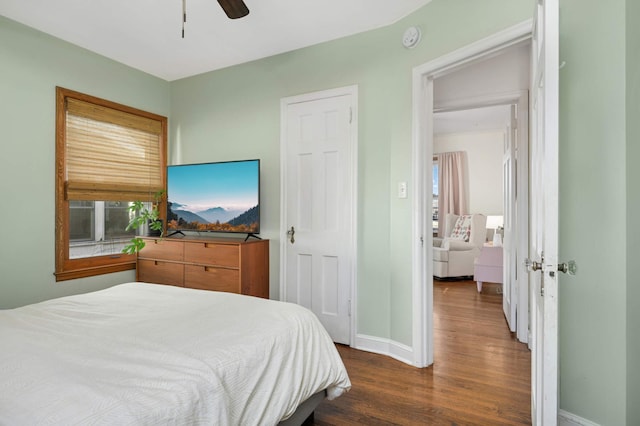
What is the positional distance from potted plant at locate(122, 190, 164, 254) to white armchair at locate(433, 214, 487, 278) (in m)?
4.19

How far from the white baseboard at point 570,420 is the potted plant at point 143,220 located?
137 inches

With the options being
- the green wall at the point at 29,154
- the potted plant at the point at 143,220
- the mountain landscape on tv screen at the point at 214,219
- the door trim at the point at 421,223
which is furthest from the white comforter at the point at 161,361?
the potted plant at the point at 143,220

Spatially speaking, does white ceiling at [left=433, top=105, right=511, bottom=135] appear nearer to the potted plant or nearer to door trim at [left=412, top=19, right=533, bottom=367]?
door trim at [left=412, top=19, right=533, bottom=367]

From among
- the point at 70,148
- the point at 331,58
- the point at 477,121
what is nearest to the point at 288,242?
the point at 331,58

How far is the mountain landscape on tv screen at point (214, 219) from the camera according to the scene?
3439mm

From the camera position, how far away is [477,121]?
254 inches

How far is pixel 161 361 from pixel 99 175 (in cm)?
287

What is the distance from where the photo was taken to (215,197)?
3578mm

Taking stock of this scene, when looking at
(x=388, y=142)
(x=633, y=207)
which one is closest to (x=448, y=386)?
(x=633, y=207)

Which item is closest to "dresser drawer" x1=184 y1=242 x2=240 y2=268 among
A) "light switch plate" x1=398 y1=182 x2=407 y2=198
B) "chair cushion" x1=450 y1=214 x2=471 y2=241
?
"light switch plate" x1=398 y1=182 x2=407 y2=198

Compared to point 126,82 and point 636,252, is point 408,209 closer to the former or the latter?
point 636,252

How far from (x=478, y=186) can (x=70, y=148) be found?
6.74m

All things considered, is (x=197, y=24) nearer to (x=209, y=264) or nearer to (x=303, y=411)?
(x=209, y=264)

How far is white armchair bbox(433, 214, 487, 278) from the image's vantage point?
5.94m
